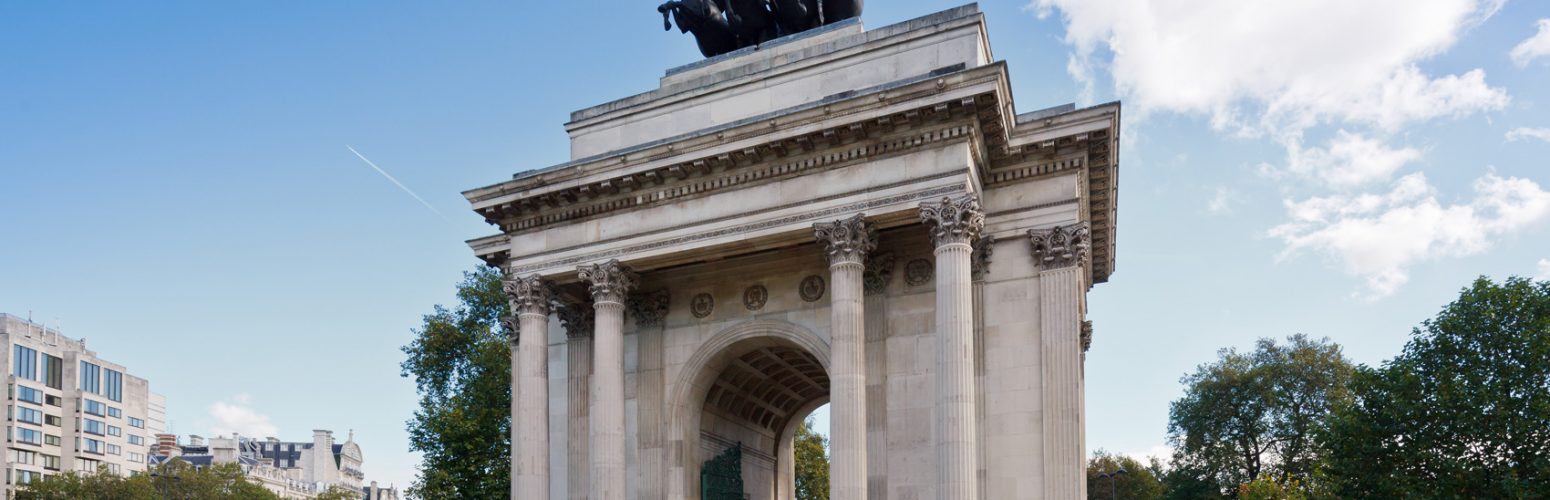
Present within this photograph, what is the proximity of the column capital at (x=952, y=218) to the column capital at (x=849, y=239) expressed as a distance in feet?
4.20

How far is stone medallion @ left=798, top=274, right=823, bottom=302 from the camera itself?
2755cm

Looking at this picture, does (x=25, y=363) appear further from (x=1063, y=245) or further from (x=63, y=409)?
(x=1063, y=245)

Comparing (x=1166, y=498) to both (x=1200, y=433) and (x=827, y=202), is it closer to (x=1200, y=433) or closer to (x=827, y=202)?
(x=1200, y=433)

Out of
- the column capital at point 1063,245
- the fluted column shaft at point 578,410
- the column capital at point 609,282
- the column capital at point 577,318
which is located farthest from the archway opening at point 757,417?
the column capital at point 1063,245

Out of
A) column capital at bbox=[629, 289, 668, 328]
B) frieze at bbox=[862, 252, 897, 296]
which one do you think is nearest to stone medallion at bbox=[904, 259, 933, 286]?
frieze at bbox=[862, 252, 897, 296]

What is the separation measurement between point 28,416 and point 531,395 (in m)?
90.2

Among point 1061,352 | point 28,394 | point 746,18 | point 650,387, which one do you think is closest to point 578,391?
point 650,387

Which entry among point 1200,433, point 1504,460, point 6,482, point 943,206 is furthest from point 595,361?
point 6,482

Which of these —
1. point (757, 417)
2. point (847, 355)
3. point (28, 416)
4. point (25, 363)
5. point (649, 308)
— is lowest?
point (757, 417)

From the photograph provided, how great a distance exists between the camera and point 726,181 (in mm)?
26281

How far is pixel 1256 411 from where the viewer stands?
60.7 meters

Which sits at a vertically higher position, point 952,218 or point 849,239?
point 952,218

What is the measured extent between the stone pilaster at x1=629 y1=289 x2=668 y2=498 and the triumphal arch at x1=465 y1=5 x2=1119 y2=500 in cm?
5

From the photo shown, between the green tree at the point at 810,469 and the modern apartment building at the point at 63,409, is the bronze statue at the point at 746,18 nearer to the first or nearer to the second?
the green tree at the point at 810,469
